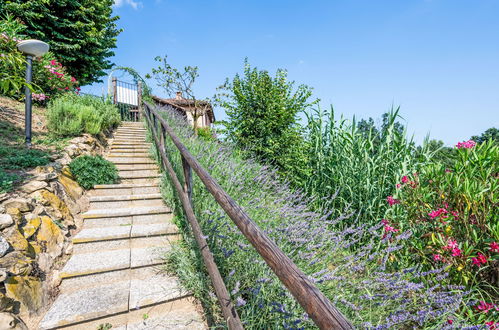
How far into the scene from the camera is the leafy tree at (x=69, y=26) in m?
9.16

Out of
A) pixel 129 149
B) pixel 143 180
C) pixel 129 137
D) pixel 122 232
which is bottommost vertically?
pixel 122 232

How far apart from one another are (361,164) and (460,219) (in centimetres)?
126

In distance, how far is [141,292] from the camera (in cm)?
199

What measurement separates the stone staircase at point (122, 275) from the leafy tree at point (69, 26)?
1040 centimetres

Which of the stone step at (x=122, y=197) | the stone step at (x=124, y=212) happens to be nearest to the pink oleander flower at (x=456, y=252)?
the stone step at (x=124, y=212)

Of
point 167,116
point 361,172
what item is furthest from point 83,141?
point 361,172

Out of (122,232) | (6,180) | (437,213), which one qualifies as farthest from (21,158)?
(437,213)

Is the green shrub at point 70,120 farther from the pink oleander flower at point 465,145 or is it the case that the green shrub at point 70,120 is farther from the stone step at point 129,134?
the pink oleander flower at point 465,145

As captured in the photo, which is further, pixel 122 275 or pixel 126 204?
pixel 126 204

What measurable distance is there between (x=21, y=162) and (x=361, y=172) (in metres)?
4.85

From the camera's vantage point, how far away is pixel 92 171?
3820 mm

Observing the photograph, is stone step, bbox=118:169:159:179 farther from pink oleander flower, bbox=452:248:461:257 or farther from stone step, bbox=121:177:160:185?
pink oleander flower, bbox=452:248:461:257

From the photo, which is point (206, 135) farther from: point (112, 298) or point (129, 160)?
point (112, 298)

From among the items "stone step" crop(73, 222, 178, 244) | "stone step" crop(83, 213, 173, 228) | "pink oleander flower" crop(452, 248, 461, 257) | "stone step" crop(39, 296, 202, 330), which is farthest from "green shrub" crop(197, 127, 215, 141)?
"pink oleander flower" crop(452, 248, 461, 257)
